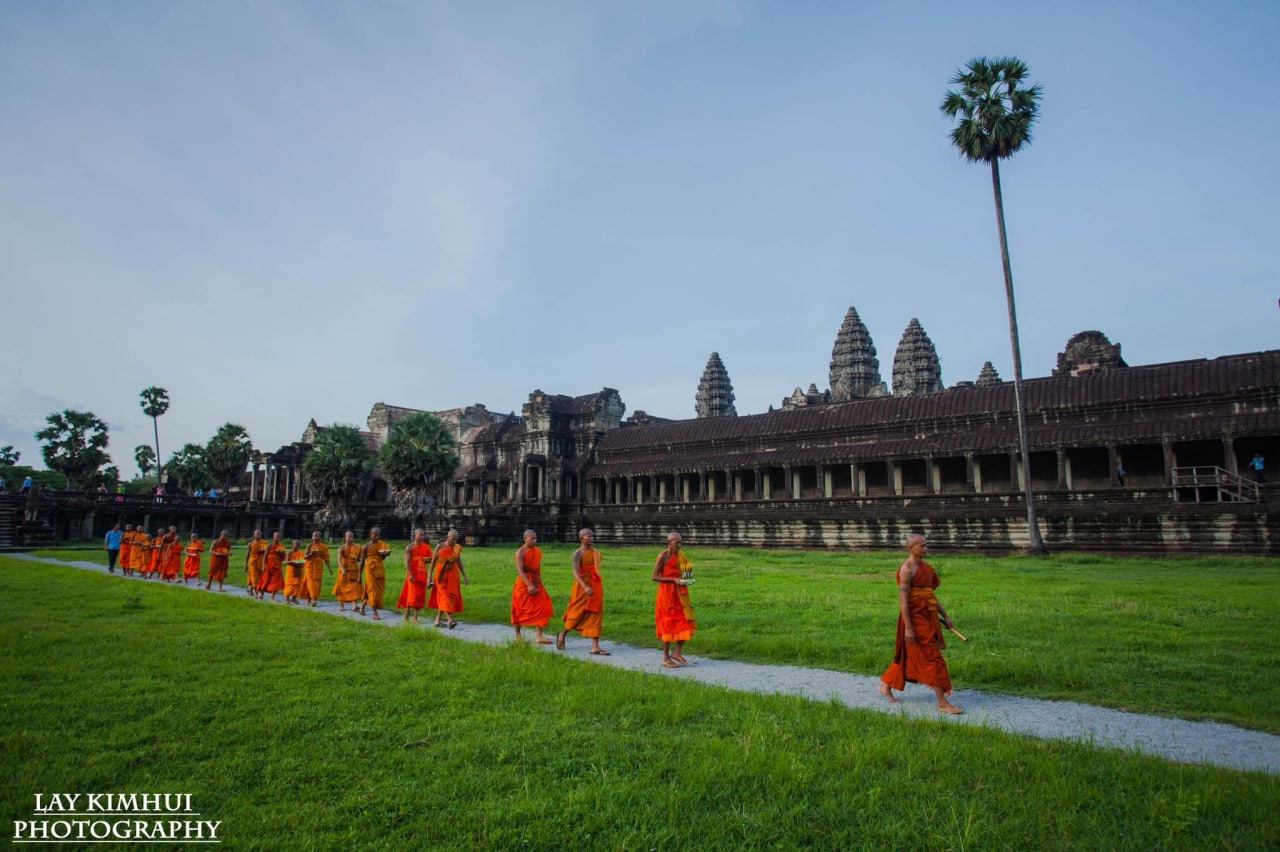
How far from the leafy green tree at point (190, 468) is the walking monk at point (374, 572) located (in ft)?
190

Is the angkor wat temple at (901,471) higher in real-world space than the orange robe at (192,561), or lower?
higher

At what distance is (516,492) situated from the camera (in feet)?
157

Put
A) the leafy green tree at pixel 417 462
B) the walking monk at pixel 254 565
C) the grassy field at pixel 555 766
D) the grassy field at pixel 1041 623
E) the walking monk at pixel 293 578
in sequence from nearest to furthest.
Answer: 1. the grassy field at pixel 555 766
2. the grassy field at pixel 1041 623
3. the walking monk at pixel 293 578
4. the walking monk at pixel 254 565
5. the leafy green tree at pixel 417 462

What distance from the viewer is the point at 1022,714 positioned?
6488 millimetres

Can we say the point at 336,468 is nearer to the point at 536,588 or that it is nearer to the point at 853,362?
the point at 536,588

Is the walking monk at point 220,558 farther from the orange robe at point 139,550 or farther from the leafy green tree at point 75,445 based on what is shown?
the leafy green tree at point 75,445

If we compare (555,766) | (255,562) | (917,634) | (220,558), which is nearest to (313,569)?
(255,562)

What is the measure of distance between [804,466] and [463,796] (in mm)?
31302

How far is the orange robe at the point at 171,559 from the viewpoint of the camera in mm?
22922

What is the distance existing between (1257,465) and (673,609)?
23.6 m

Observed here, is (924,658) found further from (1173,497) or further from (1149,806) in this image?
(1173,497)

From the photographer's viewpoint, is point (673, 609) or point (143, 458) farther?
point (143, 458)

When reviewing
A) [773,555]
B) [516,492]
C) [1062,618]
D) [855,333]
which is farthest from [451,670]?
[855,333]

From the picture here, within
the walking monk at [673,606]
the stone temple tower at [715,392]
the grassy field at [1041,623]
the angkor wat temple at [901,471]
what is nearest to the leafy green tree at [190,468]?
the angkor wat temple at [901,471]
